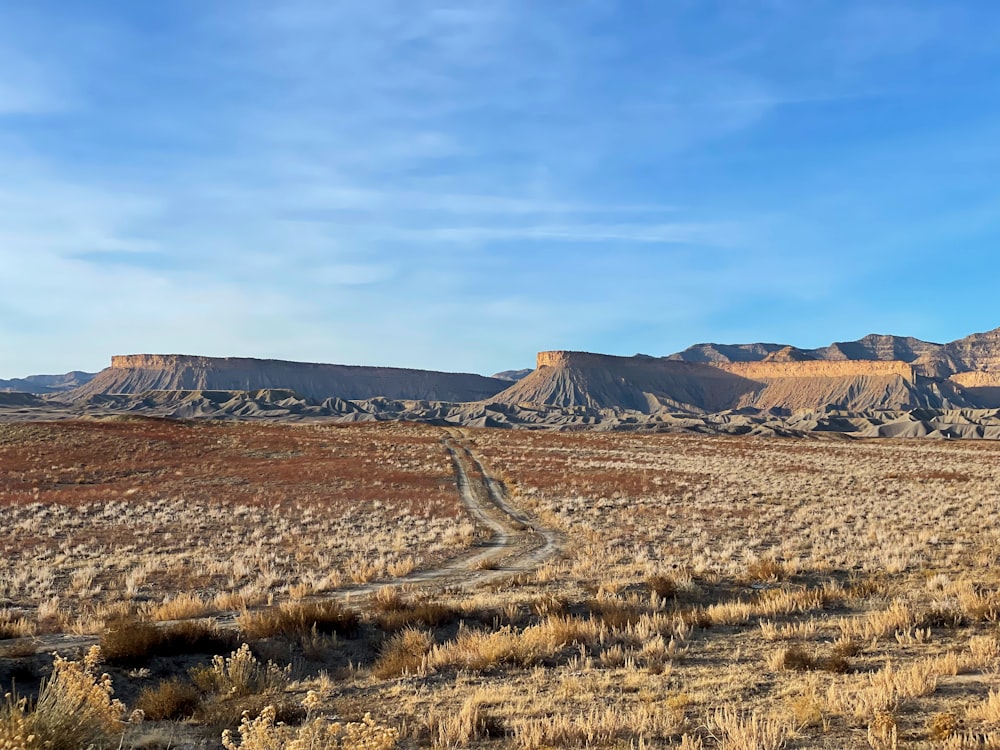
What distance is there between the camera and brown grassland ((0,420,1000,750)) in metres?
5.55

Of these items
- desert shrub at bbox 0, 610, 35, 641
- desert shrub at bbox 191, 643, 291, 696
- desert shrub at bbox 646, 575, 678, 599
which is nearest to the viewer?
desert shrub at bbox 191, 643, 291, 696

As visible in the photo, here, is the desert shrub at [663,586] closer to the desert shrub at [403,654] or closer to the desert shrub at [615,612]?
the desert shrub at [615,612]

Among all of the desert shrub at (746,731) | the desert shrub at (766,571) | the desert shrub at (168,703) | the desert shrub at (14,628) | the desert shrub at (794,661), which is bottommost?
the desert shrub at (14,628)

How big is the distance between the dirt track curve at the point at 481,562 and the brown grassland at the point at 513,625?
278 mm

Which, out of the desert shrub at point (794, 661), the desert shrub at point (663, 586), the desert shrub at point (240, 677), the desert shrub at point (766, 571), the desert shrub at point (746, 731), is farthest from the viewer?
the desert shrub at point (766, 571)

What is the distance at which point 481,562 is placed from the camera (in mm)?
15414

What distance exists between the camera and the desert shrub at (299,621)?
8.94 meters

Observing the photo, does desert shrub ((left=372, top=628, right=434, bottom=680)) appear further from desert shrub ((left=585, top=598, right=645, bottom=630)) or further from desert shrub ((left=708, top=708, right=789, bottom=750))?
desert shrub ((left=708, top=708, right=789, bottom=750))

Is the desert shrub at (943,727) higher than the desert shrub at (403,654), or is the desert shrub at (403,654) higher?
the desert shrub at (943,727)

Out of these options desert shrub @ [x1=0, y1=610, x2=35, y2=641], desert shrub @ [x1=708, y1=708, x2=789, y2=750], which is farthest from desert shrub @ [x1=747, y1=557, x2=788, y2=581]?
desert shrub @ [x1=0, y1=610, x2=35, y2=641]

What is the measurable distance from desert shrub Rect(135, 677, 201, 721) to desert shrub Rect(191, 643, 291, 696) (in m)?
0.34

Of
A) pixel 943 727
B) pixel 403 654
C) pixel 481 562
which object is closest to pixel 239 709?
pixel 403 654

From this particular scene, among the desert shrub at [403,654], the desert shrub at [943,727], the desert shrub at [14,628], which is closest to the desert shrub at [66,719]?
the desert shrub at [403,654]

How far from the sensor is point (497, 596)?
448 inches
